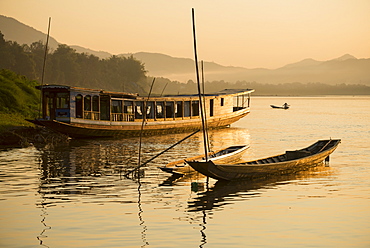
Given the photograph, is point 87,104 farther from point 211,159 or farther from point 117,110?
point 211,159

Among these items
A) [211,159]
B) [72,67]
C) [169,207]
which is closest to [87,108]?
[211,159]

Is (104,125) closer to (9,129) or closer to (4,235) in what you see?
(9,129)

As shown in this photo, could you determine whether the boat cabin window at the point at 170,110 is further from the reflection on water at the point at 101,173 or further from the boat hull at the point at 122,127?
the reflection on water at the point at 101,173

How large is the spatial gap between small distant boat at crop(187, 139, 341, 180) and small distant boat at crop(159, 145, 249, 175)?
1.40 metres

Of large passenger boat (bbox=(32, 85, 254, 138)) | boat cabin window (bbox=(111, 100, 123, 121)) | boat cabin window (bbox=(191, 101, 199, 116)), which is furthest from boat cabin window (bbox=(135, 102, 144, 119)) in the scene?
boat cabin window (bbox=(191, 101, 199, 116))

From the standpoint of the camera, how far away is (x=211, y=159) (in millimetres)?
23078

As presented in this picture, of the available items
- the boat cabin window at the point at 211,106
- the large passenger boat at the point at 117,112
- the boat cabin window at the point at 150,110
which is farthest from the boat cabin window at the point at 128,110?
the boat cabin window at the point at 211,106

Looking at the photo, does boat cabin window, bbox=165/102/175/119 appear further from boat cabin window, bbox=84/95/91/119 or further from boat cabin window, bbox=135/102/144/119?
boat cabin window, bbox=84/95/91/119

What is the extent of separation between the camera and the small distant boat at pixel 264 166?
65.9 feet

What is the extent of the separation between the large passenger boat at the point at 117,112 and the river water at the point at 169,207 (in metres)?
7.61

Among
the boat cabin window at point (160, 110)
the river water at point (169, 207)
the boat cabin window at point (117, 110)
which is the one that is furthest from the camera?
the boat cabin window at point (160, 110)

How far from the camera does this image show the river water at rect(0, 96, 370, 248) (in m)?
13.6

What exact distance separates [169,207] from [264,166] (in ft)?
20.1

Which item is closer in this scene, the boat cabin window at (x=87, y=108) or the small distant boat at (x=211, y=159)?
the small distant boat at (x=211, y=159)
